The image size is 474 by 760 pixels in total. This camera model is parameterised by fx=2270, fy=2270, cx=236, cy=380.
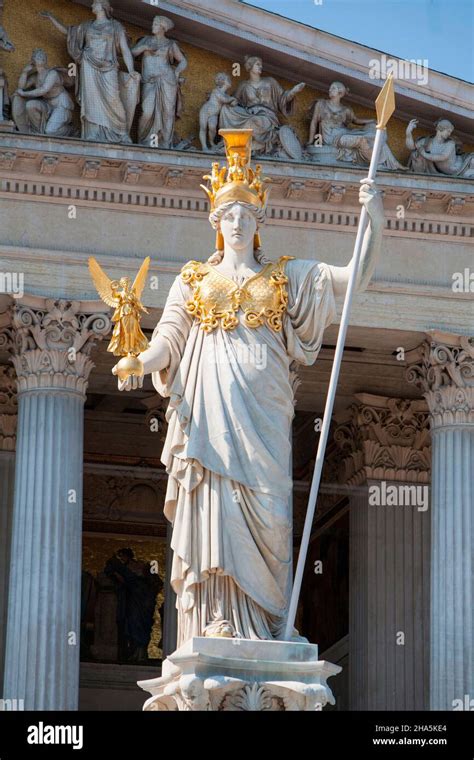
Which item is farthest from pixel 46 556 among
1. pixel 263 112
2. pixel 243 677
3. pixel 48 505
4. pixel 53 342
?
pixel 243 677

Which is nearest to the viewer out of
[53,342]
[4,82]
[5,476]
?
[53,342]

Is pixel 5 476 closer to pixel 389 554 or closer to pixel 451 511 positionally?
pixel 389 554

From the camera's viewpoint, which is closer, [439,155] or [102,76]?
[102,76]

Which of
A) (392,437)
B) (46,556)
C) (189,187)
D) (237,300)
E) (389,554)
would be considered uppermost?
(189,187)

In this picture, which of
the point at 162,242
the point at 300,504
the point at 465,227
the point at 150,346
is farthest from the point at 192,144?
the point at 150,346

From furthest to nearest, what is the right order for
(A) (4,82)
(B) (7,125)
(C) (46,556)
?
(A) (4,82) < (B) (7,125) < (C) (46,556)

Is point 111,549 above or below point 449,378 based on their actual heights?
below

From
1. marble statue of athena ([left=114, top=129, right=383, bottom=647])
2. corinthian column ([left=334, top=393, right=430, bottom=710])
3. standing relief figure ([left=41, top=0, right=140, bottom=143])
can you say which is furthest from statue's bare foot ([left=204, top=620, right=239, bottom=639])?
corinthian column ([left=334, top=393, right=430, bottom=710])

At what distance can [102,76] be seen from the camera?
2977 centimetres

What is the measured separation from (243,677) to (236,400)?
1674 millimetres
